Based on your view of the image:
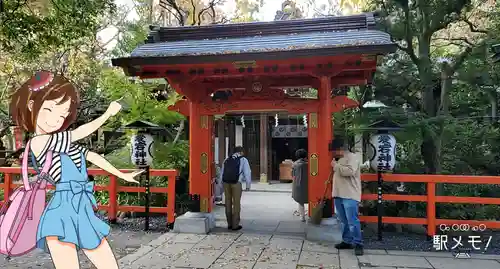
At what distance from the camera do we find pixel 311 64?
687 centimetres

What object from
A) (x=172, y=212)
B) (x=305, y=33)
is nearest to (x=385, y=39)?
(x=305, y=33)

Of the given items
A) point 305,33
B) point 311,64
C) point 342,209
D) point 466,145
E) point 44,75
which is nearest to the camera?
point 44,75

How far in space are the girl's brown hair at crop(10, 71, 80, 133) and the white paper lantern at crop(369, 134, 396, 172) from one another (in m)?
5.25

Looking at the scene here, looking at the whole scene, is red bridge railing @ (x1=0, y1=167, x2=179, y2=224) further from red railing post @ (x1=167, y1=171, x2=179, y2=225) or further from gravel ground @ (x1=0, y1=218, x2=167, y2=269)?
gravel ground @ (x1=0, y1=218, x2=167, y2=269)

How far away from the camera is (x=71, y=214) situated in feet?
10.8

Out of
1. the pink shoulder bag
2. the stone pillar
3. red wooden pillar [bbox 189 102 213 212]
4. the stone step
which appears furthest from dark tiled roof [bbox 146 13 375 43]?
the stone pillar

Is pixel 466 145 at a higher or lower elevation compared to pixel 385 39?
lower

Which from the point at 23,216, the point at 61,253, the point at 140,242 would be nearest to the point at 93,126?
the point at 23,216

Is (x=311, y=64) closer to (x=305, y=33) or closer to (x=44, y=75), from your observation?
(x=305, y=33)

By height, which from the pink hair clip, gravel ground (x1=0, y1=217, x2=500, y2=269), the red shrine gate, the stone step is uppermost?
the red shrine gate

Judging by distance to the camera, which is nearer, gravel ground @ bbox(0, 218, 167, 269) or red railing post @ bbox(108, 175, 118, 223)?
gravel ground @ bbox(0, 218, 167, 269)

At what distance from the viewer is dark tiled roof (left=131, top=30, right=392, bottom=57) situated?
6242mm

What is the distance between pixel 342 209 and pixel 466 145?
15.1 feet

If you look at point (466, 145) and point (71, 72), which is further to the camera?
point (71, 72)
